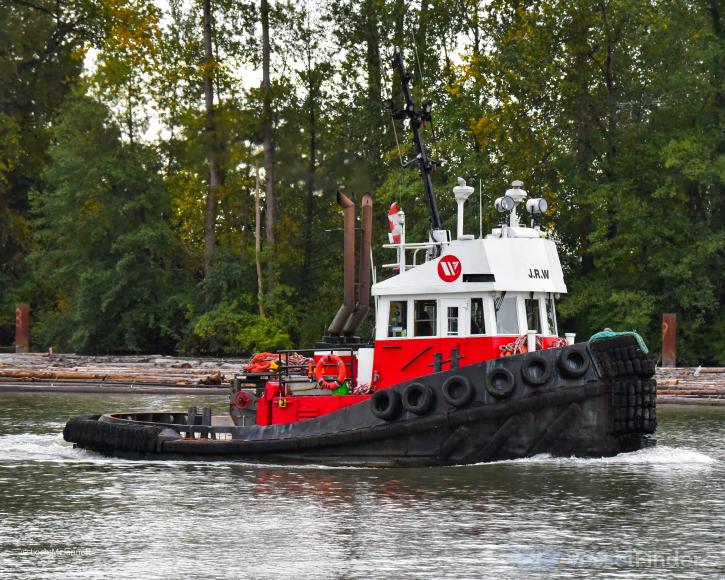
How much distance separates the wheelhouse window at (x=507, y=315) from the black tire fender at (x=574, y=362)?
1.22 meters

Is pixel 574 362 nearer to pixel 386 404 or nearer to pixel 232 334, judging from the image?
pixel 386 404

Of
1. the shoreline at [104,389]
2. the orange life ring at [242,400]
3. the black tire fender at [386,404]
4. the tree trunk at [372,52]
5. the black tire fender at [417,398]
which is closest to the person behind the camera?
the black tire fender at [417,398]

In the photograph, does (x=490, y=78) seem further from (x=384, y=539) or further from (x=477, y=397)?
(x=384, y=539)

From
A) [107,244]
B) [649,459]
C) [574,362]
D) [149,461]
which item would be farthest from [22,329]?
[574,362]

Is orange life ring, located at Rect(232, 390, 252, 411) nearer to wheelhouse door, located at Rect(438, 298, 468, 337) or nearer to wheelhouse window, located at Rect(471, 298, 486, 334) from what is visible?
wheelhouse door, located at Rect(438, 298, 468, 337)

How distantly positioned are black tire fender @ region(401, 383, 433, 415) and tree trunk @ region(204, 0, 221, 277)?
23866 mm

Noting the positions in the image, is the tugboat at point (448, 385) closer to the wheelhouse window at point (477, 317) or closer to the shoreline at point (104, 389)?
the wheelhouse window at point (477, 317)

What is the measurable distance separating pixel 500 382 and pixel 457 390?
24.2 inches

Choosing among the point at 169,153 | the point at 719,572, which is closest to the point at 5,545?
the point at 719,572

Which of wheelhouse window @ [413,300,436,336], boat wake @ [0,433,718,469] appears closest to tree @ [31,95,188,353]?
boat wake @ [0,433,718,469]

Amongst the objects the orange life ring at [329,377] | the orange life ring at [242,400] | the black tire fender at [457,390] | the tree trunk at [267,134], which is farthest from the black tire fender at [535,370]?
the tree trunk at [267,134]

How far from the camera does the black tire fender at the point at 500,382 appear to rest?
18953mm

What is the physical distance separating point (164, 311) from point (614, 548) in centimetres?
3543

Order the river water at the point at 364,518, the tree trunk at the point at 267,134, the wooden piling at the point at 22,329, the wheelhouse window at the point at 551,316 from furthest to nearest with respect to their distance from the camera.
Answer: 1. the wooden piling at the point at 22,329
2. the tree trunk at the point at 267,134
3. the wheelhouse window at the point at 551,316
4. the river water at the point at 364,518
